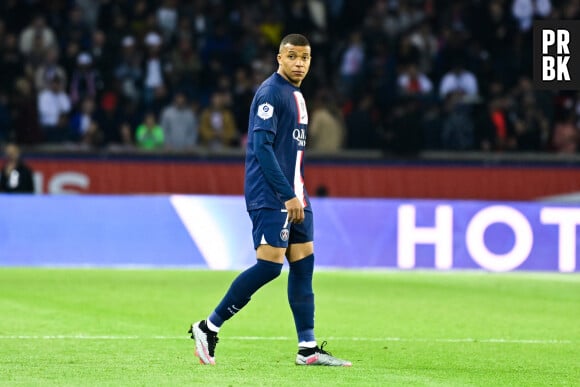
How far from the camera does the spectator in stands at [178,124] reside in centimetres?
2309

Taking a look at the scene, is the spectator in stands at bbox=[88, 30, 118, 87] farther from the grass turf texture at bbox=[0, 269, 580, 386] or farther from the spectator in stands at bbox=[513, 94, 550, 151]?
the spectator in stands at bbox=[513, 94, 550, 151]

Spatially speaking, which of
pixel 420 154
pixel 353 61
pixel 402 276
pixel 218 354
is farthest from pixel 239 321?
pixel 353 61

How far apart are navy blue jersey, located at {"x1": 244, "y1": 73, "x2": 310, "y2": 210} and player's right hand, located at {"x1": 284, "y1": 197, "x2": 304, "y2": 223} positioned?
144 millimetres

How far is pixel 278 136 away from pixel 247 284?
1040mm

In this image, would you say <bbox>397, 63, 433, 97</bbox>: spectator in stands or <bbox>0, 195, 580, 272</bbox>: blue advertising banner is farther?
<bbox>397, 63, 433, 97</bbox>: spectator in stands

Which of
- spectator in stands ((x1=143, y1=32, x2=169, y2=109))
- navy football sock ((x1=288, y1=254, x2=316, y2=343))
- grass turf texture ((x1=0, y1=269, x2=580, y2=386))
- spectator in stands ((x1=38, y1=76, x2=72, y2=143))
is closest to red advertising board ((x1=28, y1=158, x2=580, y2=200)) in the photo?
spectator in stands ((x1=38, y1=76, x2=72, y2=143))

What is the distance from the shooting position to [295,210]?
8922 millimetres

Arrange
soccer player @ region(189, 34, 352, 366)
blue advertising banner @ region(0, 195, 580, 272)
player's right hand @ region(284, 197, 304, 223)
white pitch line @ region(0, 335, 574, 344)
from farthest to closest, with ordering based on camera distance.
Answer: blue advertising banner @ region(0, 195, 580, 272)
white pitch line @ region(0, 335, 574, 344)
soccer player @ region(189, 34, 352, 366)
player's right hand @ region(284, 197, 304, 223)

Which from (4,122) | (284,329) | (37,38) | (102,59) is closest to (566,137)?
(102,59)

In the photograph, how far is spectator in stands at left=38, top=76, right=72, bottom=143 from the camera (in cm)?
2305

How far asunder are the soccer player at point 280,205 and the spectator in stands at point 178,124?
544 inches

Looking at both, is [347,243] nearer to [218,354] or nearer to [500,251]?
[500,251]

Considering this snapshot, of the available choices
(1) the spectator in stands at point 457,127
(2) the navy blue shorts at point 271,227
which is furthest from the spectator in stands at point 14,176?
(2) the navy blue shorts at point 271,227

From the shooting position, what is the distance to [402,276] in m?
18.8
